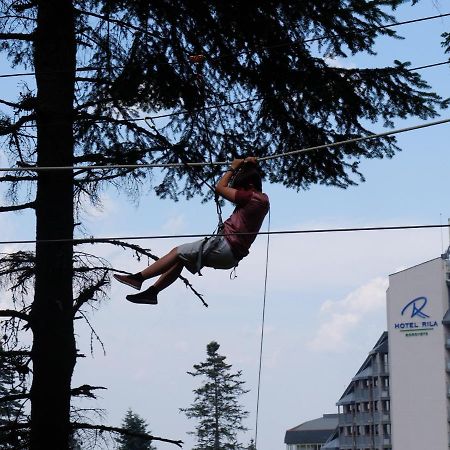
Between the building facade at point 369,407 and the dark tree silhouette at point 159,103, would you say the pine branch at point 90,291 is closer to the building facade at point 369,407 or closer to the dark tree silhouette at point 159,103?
the dark tree silhouette at point 159,103

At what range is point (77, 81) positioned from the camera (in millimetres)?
12719

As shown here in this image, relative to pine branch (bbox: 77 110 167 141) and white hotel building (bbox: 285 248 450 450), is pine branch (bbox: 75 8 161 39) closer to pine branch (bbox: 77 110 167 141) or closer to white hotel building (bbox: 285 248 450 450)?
pine branch (bbox: 77 110 167 141)

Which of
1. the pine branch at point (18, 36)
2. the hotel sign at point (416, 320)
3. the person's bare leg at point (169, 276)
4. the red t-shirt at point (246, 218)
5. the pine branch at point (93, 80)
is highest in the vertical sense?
the hotel sign at point (416, 320)

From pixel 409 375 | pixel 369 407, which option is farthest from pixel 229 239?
pixel 369 407

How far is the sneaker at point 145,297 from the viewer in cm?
1023

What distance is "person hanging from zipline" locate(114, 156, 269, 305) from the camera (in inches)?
388

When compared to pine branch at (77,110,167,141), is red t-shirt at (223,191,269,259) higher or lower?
lower

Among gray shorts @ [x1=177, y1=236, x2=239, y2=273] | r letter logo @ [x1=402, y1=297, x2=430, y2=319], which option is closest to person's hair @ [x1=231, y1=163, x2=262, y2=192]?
gray shorts @ [x1=177, y1=236, x2=239, y2=273]

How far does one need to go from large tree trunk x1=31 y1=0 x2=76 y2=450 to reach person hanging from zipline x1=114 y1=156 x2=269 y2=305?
1.89m

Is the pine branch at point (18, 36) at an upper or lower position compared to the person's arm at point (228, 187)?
upper

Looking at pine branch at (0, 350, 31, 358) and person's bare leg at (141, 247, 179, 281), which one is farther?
pine branch at (0, 350, 31, 358)

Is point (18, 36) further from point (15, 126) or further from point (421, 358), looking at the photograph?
point (421, 358)

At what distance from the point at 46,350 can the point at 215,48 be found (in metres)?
3.88

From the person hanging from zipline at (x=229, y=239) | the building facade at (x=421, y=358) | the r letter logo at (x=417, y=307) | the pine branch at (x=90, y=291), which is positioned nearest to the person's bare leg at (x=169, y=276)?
the person hanging from zipline at (x=229, y=239)
